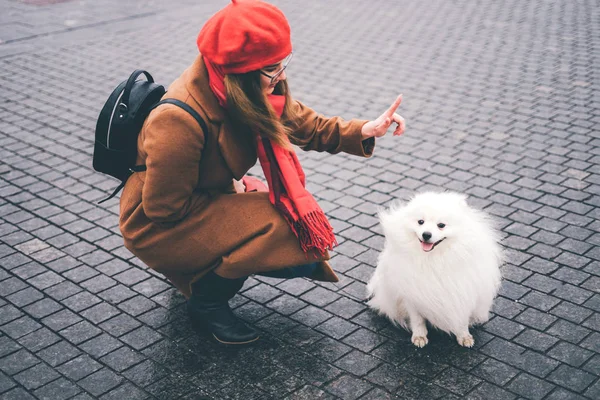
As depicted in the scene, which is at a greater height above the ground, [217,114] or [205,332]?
[217,114]

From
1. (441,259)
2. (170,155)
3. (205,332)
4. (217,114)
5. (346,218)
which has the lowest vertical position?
(346,218)

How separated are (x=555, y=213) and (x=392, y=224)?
2197 mm

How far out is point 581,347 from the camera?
3900mm

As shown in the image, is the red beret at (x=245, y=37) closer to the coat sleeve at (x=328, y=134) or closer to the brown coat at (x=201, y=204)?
the brown coat at (x=201, y=204)

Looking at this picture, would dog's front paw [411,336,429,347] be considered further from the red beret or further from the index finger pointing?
the red beret

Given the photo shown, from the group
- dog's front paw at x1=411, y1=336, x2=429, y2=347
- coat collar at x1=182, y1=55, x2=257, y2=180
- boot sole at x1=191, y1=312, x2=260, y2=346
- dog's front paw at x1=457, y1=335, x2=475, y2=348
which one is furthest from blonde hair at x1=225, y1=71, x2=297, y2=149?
dog's front paw at x1=457, y1=335, x2=475, y2=348

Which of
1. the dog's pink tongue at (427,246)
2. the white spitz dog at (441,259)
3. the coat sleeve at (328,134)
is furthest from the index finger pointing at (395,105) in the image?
the dog's pink tongue at (427,246)

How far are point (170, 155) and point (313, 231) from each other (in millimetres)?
871

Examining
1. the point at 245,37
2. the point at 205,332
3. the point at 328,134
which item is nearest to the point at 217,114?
the point at 245,37

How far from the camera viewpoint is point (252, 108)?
131 inches

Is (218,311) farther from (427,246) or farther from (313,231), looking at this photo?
(427,246)

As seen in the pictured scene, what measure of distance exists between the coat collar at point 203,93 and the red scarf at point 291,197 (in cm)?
25

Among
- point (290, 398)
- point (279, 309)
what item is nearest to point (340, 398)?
point (290, 398)

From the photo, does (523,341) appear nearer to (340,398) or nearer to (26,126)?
(340,398)
